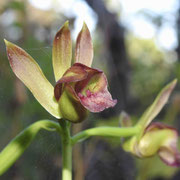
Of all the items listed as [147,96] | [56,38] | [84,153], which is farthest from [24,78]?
[147,96]

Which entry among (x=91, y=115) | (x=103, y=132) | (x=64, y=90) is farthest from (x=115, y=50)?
(x=64, y=90)

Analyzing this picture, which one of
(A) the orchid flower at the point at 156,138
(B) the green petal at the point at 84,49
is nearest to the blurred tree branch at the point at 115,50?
(A) the orchid flower at the point at 156,138

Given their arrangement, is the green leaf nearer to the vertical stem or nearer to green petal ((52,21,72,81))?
the vertical stem

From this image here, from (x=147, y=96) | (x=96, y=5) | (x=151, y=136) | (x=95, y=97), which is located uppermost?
(x=95, y=97)

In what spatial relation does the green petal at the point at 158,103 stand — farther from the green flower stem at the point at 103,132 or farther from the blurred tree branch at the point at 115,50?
the blurred tree branch at the point at 115,50

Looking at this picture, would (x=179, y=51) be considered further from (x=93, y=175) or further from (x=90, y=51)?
(x=90, y=51)

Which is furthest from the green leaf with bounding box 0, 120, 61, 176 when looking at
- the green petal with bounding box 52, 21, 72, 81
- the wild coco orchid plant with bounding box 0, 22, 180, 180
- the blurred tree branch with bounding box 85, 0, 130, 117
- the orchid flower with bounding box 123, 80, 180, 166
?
the blurred tree branch with bounding box 85, 0, 130, 117

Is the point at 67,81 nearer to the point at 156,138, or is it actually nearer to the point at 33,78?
the point at 33,78

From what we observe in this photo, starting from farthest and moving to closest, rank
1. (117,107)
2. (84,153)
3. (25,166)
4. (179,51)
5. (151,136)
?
(179,51) < (117,107) < (25,166) < (84,153) < (151,136)
